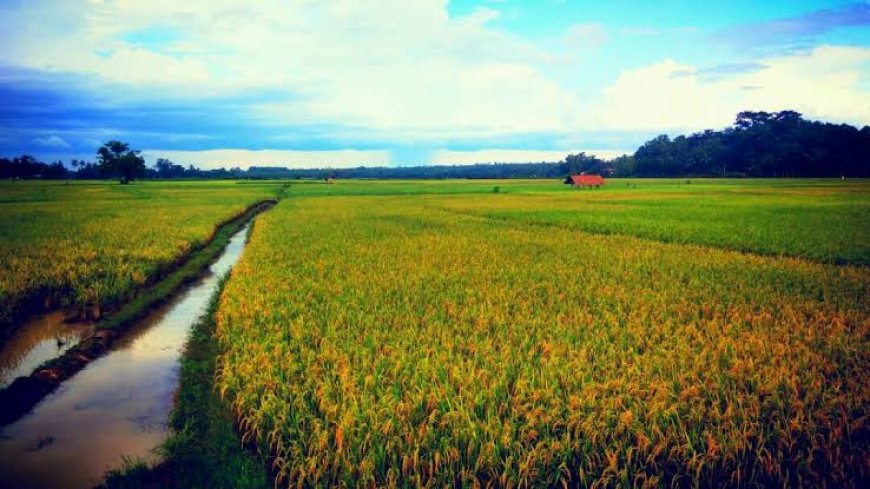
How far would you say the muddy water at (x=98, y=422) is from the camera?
5.33 m

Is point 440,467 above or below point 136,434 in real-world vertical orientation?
above

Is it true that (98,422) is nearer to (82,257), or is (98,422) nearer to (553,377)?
(553,377)

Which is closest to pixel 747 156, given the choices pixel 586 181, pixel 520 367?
pixel 586 181

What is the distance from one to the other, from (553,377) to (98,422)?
5.97 metres

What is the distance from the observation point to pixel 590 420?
462cm

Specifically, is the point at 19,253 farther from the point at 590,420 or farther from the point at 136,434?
the point at 590,420

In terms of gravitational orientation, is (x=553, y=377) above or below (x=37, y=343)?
above

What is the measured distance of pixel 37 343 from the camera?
367 inches

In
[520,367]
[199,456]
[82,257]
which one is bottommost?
[199,456]

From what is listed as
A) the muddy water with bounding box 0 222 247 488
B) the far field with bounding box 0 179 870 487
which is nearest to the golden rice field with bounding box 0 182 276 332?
the far field with bounding box 0 179 870 487

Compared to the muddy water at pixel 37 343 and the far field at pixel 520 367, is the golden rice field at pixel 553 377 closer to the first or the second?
the far field at pixel 520 367

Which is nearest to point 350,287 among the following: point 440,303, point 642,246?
point 440,303

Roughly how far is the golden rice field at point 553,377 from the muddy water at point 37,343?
9.73 ft

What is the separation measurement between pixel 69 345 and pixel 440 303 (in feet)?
23.4
